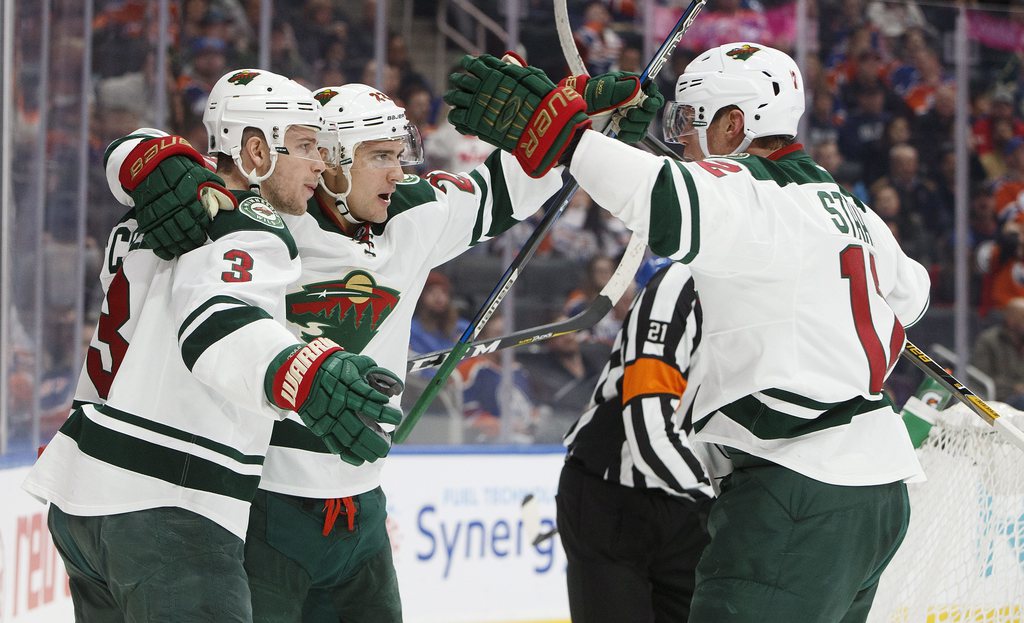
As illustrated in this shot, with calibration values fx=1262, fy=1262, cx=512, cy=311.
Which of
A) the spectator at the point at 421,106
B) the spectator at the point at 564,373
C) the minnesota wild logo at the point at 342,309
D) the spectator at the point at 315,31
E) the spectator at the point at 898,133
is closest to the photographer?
the minnesota wild logo at the point at 342,309

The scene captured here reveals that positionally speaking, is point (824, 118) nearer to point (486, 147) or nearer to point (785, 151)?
point (486, 147)

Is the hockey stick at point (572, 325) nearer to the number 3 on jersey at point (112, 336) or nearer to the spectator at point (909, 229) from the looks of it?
the number 3 on jersey at point (112, 336)

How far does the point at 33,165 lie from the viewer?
148 inches

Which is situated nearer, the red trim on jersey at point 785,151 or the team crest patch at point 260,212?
the team crest patch at point 260,212

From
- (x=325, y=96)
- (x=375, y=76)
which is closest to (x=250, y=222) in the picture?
(x=325, y=96)

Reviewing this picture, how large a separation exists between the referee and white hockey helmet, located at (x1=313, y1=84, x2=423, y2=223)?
67 centimetres

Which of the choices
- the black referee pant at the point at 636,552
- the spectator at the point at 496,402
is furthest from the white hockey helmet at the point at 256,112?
the spectator at the point at 496,402

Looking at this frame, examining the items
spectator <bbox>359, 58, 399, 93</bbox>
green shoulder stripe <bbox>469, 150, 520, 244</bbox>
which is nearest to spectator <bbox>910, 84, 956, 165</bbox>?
spectator <bbox>359, 58, 399, 93</bbox>

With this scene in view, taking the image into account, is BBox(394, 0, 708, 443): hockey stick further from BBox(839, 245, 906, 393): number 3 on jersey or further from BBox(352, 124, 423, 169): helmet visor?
BBox(839, 245, 906, 393): number 3 on jersey

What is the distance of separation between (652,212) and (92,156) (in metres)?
3.30

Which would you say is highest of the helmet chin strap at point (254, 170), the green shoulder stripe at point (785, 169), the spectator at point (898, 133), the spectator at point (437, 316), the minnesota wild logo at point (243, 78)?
the minnesota wild logo at point (243, 78)

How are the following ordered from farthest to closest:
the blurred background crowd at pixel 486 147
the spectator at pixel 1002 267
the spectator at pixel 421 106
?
the spectator at pixel 1002 267 → the spectator at pixel 421 106 → the blurred background crowd at pixel 486 147

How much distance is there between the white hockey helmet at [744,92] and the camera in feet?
6.53

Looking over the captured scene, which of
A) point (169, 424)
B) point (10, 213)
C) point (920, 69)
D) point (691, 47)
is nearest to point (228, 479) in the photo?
point (169, 424)
